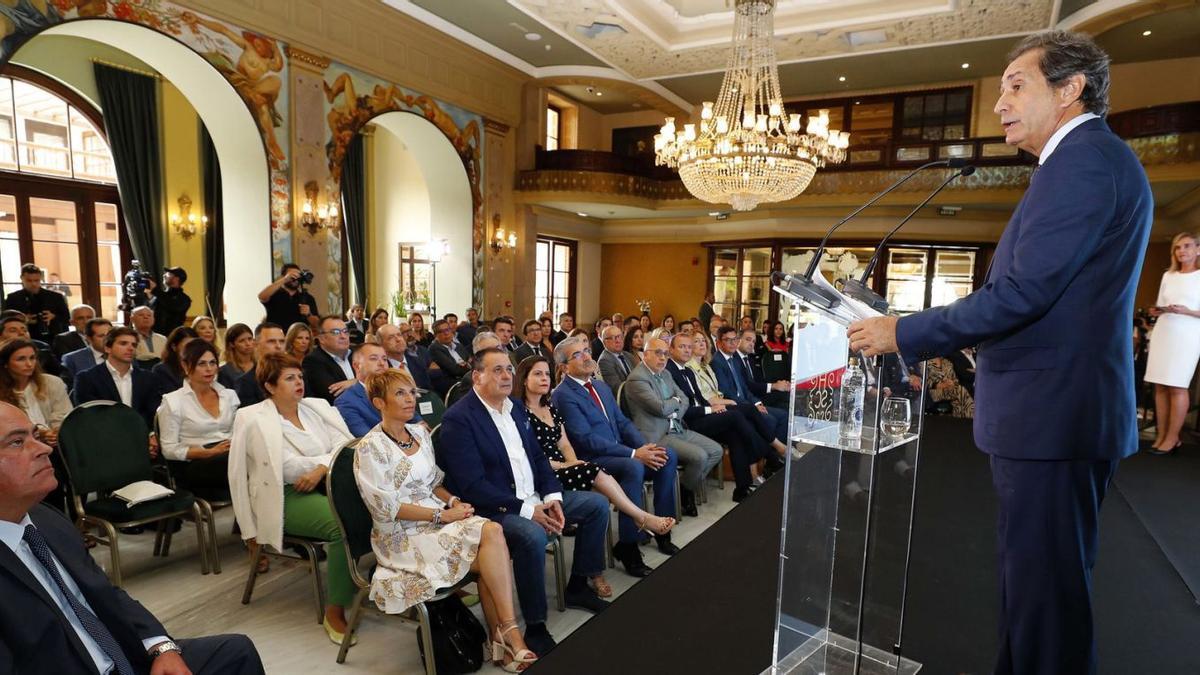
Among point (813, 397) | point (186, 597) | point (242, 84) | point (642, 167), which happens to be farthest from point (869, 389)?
point (642, 167)

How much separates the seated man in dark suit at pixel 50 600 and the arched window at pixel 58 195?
9.55 meters

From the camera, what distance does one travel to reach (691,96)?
12.7 m

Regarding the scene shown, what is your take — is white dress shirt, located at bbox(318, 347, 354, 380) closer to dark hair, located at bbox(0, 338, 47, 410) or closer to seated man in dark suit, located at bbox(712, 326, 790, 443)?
dark hair, located at bbox(0, 338, 47, 410)

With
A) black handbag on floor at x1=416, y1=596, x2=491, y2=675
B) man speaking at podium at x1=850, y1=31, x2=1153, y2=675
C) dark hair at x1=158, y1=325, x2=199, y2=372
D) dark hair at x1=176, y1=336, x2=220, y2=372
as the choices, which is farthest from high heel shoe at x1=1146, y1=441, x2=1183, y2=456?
dark hair at x1=158, y1=325, x2=199, y2=372

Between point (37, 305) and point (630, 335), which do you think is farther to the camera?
point (630, 335)

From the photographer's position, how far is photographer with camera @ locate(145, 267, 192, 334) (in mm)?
6738

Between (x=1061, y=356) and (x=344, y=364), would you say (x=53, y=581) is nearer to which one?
(x=1061, y=356)

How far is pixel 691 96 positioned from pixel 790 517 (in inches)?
489

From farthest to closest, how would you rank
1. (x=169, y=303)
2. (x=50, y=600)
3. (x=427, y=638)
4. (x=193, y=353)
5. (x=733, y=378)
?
(x=169, y=303)
(x=733, y=378)
(x=193, y=353)
(x=427, y=638)
(x=50, y=600)

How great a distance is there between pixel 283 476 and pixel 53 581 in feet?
4.94

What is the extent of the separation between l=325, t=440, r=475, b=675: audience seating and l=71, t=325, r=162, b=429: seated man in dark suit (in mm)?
2133

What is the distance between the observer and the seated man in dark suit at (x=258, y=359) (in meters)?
3.81

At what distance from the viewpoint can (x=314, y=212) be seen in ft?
24.7

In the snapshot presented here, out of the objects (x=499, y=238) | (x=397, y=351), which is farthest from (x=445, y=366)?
(x=499, y=238)
